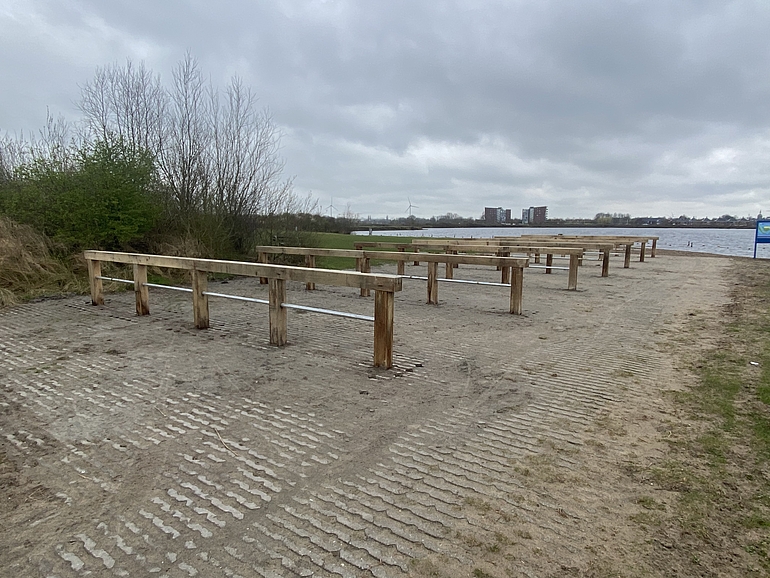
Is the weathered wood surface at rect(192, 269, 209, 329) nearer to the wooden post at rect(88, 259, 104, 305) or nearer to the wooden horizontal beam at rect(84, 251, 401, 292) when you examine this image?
the wooden horizontal beam at rect(84, 251, 401, 292)

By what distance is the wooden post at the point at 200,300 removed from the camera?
6180 millimetres

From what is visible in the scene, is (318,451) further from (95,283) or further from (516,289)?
(95,283)

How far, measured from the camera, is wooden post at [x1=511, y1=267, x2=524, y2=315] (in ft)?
24.5

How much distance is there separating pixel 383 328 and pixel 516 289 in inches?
147

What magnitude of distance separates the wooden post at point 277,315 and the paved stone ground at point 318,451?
6.9 inches

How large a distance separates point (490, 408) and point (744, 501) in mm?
1617

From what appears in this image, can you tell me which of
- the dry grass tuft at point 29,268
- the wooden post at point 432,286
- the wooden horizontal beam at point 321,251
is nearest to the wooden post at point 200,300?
the wooden horizontal beam at point 321,251

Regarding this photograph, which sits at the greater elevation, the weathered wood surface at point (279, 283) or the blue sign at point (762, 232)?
the blue sign at point (762, 232)

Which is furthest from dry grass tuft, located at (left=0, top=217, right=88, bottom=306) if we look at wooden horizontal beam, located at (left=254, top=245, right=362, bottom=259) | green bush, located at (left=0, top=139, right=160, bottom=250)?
wooden horizontal beam, located at (left=254, top=245, right=362, bottom=259)

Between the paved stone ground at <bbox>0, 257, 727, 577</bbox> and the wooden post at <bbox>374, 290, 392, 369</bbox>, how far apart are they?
17cm

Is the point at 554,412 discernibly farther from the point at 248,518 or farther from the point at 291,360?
the point at 291,360

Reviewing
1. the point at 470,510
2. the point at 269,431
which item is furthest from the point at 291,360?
the point at 470,510

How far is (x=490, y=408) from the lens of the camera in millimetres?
3594

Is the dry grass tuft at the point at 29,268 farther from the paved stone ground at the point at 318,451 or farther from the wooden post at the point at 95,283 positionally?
the paved stone ground at the point at 318,451
